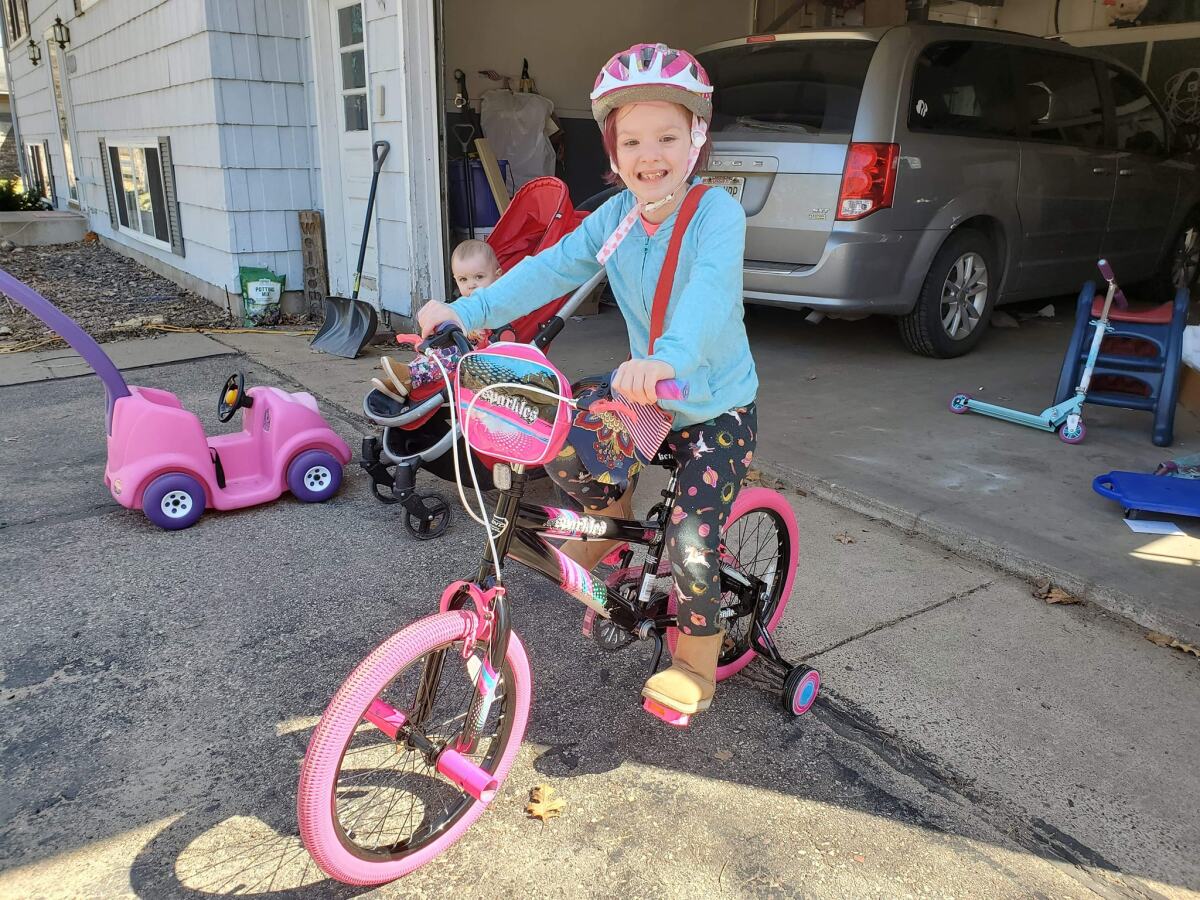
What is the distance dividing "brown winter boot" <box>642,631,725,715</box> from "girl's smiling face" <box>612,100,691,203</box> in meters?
1.14

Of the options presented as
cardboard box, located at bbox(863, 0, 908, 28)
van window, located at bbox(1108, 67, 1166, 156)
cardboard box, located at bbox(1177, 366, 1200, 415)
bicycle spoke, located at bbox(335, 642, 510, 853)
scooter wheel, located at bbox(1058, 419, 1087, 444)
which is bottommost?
bicycle spoke, located at bbox(335, 642, 510, 853)

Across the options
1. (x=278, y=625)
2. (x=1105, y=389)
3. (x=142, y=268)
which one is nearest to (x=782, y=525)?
(x=278, y=625)

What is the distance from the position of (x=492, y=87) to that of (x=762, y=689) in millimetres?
7912

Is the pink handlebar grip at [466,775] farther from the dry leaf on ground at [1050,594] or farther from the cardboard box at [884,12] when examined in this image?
the cardboard box at [884,12]

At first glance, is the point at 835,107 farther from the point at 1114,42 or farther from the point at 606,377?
the point at 1114,42

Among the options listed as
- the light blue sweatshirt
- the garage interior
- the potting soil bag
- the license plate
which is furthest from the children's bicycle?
the garage interior

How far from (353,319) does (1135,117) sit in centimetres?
631

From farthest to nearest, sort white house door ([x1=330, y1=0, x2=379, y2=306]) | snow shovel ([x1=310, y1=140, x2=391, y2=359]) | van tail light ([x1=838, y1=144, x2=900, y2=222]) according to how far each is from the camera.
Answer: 1. white house door ([x1=330, y1=0, x2=379, y2=306])
2. snow shovel ([x1=310, y1=140, x2=391, y2=359])
3. van tail light ([x1=838, y1=144, x2=900, y2=222])

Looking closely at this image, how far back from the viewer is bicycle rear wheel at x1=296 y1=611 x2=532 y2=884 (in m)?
1.76

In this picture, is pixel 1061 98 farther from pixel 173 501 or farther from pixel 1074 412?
pixel 173 501

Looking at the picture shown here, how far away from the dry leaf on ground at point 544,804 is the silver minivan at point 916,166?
3969 millimetres

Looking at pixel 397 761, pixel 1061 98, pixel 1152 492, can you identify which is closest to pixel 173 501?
pixel 397 761

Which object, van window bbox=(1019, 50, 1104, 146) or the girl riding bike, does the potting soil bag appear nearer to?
the girl riding bike

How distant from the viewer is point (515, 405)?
1794 millimetres
